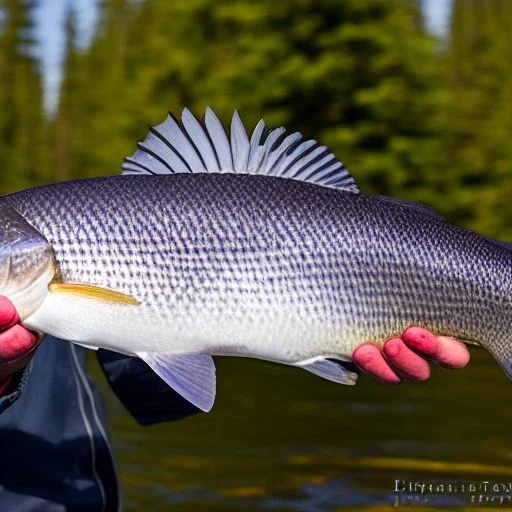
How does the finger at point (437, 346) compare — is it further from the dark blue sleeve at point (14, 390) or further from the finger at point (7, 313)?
the dark blue sleeve at point (14, 390)

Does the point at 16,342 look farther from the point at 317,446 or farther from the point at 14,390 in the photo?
the point at 317,446

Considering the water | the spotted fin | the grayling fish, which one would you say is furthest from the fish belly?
the water

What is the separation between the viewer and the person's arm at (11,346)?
3.18 m

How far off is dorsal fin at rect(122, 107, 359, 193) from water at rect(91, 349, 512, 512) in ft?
11.7

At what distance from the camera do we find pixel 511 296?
11.4ft

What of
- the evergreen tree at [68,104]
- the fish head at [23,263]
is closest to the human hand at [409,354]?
the fish head at [23,263]

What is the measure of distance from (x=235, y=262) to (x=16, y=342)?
0.71m

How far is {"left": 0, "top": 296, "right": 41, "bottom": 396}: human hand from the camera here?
318 centimetres

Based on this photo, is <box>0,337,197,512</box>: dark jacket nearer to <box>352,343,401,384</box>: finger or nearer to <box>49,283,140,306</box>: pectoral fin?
<box>352,343,401,384</box>: finger

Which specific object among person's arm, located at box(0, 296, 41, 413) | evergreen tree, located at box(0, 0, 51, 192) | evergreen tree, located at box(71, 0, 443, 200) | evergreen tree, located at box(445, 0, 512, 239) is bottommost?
evergreen tree, located at box(0, 0, 51, 192)

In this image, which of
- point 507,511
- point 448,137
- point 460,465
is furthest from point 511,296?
point 448,137

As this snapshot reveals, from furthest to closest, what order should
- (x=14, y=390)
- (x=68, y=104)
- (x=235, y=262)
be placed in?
(x=68, y=104) < (x=14, y=390) < (x=235, y=262)

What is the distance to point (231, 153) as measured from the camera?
3418 mm

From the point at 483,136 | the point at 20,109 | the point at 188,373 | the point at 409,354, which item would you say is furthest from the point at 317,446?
the point at 20,109
